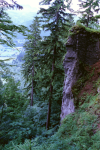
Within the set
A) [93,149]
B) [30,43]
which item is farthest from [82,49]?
[30,43]

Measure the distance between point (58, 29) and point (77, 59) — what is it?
2.93 metres

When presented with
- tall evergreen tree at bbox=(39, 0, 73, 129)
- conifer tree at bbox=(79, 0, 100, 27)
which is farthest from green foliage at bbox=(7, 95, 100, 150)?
conifer tree at bbox=(79, 0, 100, 27)

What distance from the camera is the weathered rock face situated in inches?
333

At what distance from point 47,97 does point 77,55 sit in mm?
4408

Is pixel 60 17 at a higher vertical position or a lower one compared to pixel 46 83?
higher

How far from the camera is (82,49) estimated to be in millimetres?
8680

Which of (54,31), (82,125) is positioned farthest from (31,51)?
(82,125)

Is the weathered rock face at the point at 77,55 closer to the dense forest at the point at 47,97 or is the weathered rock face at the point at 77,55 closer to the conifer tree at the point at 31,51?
the dense forest at the point at 47,97

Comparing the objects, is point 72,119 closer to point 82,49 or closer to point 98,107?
point 98,107

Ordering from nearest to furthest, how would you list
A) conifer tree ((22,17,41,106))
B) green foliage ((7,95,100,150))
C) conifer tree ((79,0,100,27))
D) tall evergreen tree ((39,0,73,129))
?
1. green foliage ((7,95,100,150))
2. tall evergreen tree ((39,0,73,129))
3. conifer tree ((79,0,100,27))
4. conifer tree ((22,17,41,106))

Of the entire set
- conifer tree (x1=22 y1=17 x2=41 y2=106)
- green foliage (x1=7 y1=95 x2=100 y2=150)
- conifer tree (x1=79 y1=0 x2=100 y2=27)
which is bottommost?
green foliage (x1=7 y1=95 x2=100 y2=150)

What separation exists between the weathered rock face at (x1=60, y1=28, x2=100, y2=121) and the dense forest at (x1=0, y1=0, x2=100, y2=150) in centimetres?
74

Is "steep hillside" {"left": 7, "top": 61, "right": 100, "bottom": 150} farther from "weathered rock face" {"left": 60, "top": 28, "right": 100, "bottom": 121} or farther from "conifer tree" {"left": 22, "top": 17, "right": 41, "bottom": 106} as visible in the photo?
"conifer tree" {"left": 22, "top": 17, "right": 41, "bottom": 106}

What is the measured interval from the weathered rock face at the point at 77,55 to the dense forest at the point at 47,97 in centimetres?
74
